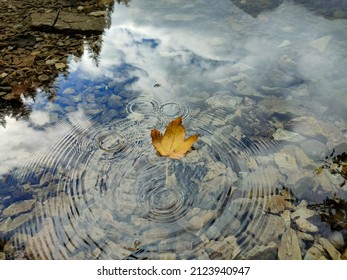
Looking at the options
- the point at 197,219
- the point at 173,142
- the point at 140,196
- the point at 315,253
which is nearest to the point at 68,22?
the point at 173,142

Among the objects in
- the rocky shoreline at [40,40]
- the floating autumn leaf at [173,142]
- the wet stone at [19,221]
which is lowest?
the wet stone at [19,221]

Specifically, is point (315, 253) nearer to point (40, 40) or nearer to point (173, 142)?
point (173, 142)

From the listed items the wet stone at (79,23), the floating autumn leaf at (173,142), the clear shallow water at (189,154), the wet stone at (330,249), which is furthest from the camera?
the wet stone at (79,23)

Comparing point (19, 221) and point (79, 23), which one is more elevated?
point (79, 23)

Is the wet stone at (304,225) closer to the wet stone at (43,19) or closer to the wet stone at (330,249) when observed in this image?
the wet stone at (330,249)

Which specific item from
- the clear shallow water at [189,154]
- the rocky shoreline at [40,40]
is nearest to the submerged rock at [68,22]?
the rocky shoreline at [40,40]
